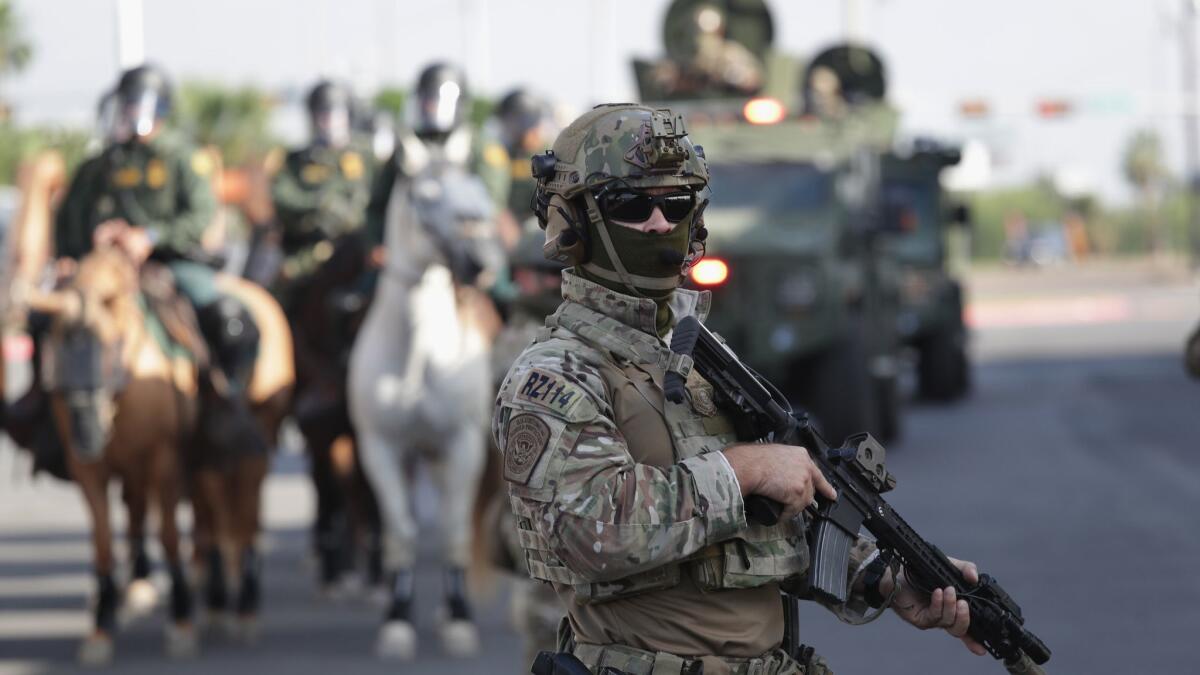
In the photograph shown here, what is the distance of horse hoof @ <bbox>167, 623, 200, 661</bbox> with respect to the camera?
9.27 meters

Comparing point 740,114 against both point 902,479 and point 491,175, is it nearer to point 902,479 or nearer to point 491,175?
point 902,479

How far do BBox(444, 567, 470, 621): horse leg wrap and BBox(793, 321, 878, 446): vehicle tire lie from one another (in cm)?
637

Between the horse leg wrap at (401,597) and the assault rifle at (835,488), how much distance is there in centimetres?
552

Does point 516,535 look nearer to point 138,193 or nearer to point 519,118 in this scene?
point 138,193

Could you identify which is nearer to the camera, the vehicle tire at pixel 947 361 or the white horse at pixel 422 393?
the white horse at pixel 422 393

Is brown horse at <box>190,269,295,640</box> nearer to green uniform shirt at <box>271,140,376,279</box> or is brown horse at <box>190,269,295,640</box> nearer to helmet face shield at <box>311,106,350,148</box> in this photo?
green uniform shirt at <box>271,140,376,279</box>

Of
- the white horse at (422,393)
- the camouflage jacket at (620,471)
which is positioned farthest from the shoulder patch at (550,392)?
the white horse at (422,393)

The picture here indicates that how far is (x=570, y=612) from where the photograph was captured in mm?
3777

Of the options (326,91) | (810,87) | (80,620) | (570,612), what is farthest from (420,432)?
(810,87)

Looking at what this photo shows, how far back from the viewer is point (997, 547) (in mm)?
11641

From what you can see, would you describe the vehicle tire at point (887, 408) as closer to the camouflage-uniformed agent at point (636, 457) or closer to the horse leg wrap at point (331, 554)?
the horse leg wrap at point (331, 554)

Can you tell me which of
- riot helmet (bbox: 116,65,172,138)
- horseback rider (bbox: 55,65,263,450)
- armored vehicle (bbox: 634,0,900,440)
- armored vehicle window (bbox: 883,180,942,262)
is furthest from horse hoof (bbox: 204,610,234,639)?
armored vehicle window (bbox: 883,180,942,262)

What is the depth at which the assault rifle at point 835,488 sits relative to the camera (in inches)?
144

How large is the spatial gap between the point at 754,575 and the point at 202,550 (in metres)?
6.77
